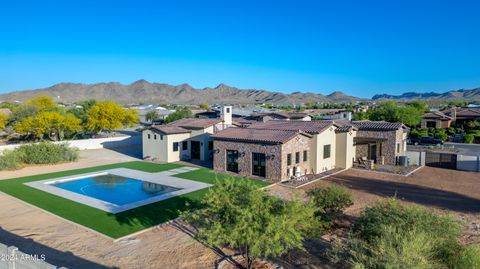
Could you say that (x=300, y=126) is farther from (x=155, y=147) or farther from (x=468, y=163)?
(x=155, y=147)

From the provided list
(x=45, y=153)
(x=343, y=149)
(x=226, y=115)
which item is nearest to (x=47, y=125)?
(x=45, y=153)

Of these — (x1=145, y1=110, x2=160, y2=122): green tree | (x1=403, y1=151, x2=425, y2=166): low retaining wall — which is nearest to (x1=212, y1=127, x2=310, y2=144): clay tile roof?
(x1=403, y1=151, x2=425, y2=166): low retaining wall

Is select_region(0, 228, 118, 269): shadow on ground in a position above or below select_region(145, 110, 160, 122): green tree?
below

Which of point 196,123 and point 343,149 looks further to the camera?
point 196,123

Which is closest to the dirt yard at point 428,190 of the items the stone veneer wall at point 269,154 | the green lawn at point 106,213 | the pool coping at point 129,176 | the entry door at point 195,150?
the stone veneer wall at point 269,154

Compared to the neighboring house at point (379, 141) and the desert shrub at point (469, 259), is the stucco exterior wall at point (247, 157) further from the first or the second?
the desert shrub at point (469, 259)

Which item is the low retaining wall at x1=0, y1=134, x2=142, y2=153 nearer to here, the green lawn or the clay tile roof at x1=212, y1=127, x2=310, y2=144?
the green lawn

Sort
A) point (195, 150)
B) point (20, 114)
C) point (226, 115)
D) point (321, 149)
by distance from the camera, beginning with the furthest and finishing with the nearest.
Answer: point (20, 114) < point (226, 115) < point (195, 150) < point (321, 149)
